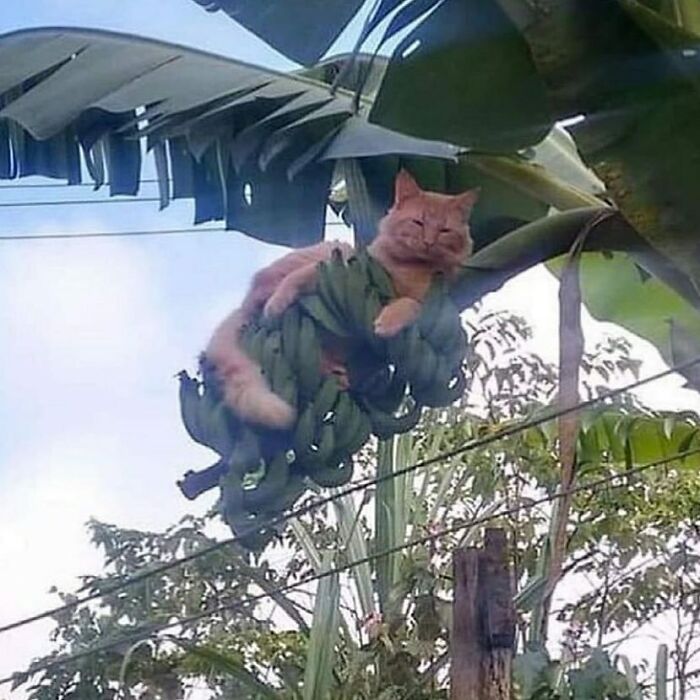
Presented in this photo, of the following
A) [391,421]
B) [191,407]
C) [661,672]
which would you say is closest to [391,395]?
[391,421]

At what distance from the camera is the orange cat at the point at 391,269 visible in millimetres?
716

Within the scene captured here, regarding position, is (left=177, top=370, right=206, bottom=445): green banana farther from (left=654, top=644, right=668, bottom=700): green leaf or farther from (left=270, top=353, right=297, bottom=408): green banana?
(left=654, top=644, right=668, bottom=700): green leaf

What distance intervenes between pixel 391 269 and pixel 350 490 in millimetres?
142

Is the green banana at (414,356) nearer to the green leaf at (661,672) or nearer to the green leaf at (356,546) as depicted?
the green leaf at (356,546)

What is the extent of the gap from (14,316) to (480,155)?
38cm

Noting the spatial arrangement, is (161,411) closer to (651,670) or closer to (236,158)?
(236,158)

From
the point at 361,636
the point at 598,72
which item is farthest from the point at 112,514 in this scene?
the point at 598,72

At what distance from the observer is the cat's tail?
69 centimetres

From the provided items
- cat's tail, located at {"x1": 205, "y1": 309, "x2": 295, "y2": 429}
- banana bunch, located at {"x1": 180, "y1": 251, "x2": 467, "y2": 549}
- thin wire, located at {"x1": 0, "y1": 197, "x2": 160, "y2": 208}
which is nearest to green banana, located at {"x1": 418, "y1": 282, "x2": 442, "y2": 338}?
banana bunch, located at {"x1": 180, "y1": 251, "x2": 467, "y2": 549}

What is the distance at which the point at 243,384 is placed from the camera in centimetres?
70

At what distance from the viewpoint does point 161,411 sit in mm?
783

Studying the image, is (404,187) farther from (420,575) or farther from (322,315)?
(420,575)

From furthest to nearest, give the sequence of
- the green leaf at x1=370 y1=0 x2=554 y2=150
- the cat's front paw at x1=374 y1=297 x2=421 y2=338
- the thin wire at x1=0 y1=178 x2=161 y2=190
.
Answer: the thin wire at x1=0 y1=178 x2=161 y2=190 < the cat's front paw at x1=374 y1=297 x2=421 y2=338 < the green leaf at x1=370 y1=0 x2=554 y2=150

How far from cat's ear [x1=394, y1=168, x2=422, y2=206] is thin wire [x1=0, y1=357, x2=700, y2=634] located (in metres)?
0.17
